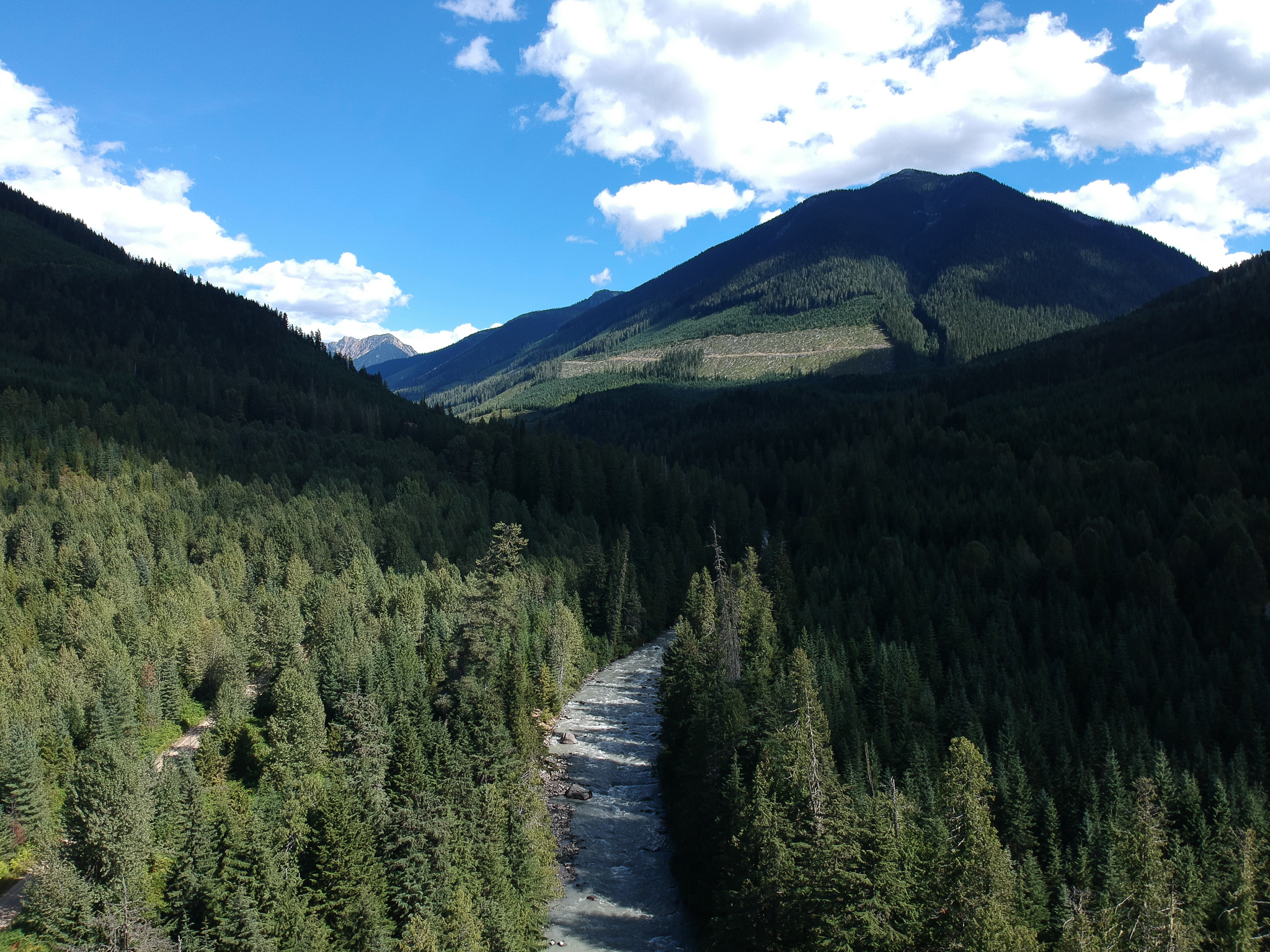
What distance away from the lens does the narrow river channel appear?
5722cm

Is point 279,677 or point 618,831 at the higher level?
point 279,677

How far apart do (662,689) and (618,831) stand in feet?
55.8

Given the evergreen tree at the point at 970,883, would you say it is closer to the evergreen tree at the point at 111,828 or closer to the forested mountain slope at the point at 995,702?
the forested mountain slope at the point at 995,702

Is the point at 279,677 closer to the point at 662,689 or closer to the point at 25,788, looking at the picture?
the point at 25,788

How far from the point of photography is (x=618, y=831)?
7150 cm

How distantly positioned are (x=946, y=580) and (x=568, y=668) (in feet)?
180

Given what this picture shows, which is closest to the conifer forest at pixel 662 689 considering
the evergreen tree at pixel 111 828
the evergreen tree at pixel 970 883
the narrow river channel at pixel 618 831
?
the evergreen tree at pixel 970 883

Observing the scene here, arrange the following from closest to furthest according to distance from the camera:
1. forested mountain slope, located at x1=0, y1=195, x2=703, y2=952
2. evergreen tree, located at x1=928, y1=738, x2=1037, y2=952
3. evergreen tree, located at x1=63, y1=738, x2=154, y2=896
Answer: evergreen tree, located at x1=928, y1=738, x2=1037, y2=952, forested mountain slope, located at x1=0, y1=195, x2=703, y2=952, evergreen tree, located at x1=63, y1=738, x2=154, y2=896

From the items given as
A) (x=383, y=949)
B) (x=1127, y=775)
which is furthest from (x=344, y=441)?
(x=1127, y=775)

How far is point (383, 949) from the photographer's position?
50.3 meters

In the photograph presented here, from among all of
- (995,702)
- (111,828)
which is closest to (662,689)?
(995,702)

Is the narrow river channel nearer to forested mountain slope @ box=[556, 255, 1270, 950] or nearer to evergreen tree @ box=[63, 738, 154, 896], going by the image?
forested mountain slope @ box=[556, 255, 1270, 950]

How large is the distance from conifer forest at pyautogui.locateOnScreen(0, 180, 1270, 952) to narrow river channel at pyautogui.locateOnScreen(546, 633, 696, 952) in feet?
8.09

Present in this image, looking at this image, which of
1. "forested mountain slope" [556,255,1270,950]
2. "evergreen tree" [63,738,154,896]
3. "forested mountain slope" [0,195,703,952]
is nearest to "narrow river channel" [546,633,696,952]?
"forested mountain slope" [556,255,1270,950]
